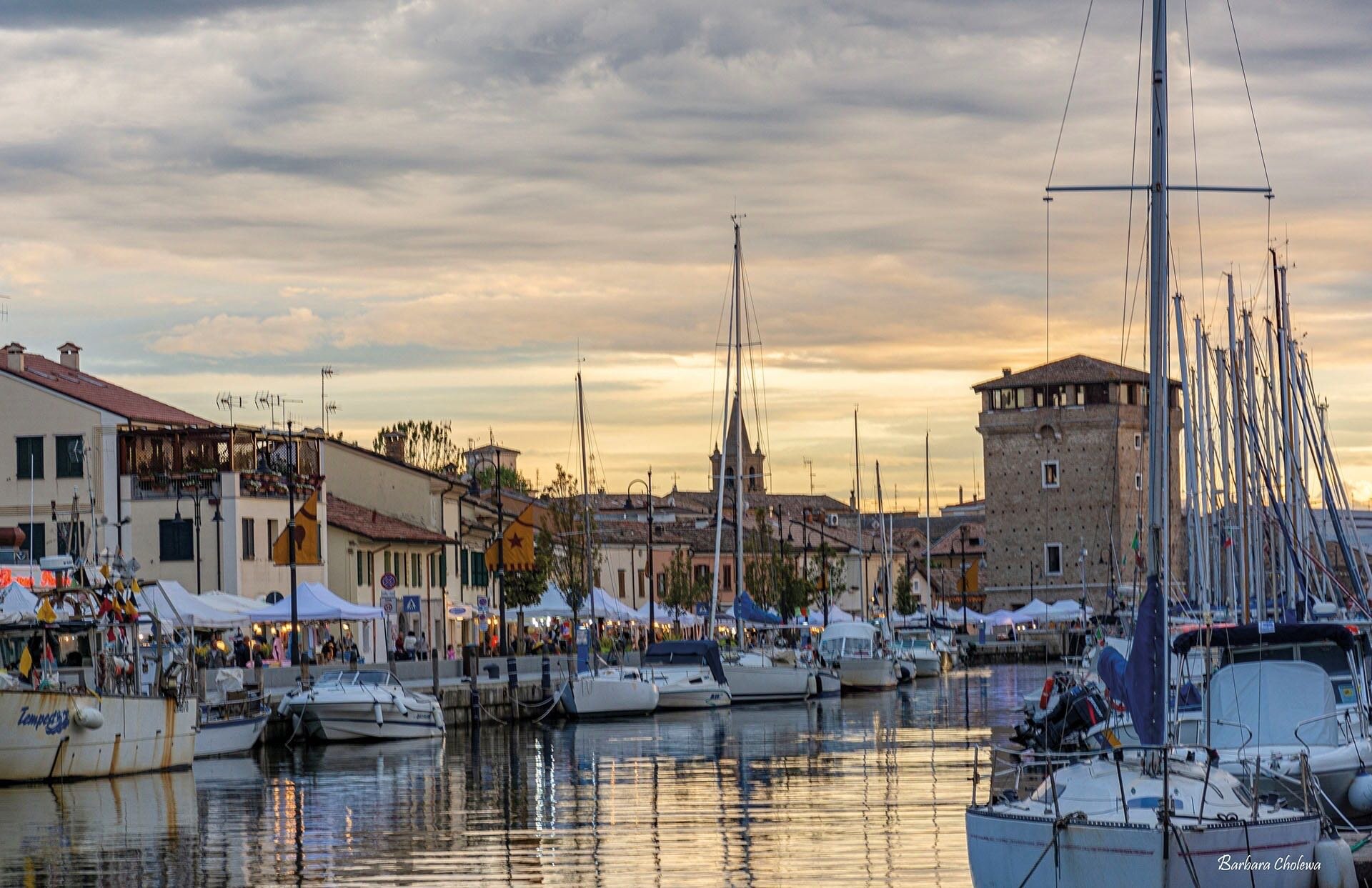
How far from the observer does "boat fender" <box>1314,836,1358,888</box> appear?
2047 cm

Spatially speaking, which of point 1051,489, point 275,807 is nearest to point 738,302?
point 275,807

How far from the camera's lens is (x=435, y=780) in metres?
40.9

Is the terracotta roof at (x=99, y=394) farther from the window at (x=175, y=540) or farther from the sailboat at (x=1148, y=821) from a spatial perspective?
the sailboat at (x=1148, y=821)

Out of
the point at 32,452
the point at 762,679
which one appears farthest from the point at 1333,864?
the point at 32,452

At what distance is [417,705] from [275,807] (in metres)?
16.3

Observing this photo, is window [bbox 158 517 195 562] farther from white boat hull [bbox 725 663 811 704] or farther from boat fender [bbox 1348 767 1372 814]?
boat fender [bbox 1348 767 1372 814]

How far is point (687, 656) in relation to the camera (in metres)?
67.4

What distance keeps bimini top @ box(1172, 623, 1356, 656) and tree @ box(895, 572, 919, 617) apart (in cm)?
11248

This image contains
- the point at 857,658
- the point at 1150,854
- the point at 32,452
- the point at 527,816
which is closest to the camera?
the point at 1150,854

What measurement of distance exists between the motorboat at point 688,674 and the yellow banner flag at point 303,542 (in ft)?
38.1

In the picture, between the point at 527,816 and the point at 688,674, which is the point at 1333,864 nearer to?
the point at 527,816

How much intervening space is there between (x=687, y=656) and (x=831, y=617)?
62.4 metres

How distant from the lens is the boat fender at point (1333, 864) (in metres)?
20.5

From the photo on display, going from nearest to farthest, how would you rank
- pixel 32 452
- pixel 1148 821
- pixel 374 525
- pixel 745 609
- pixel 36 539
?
pixel 1148 821 < pixel 36 539 < pixel 745 609 < pixel 32 452 < pixel 374 525
